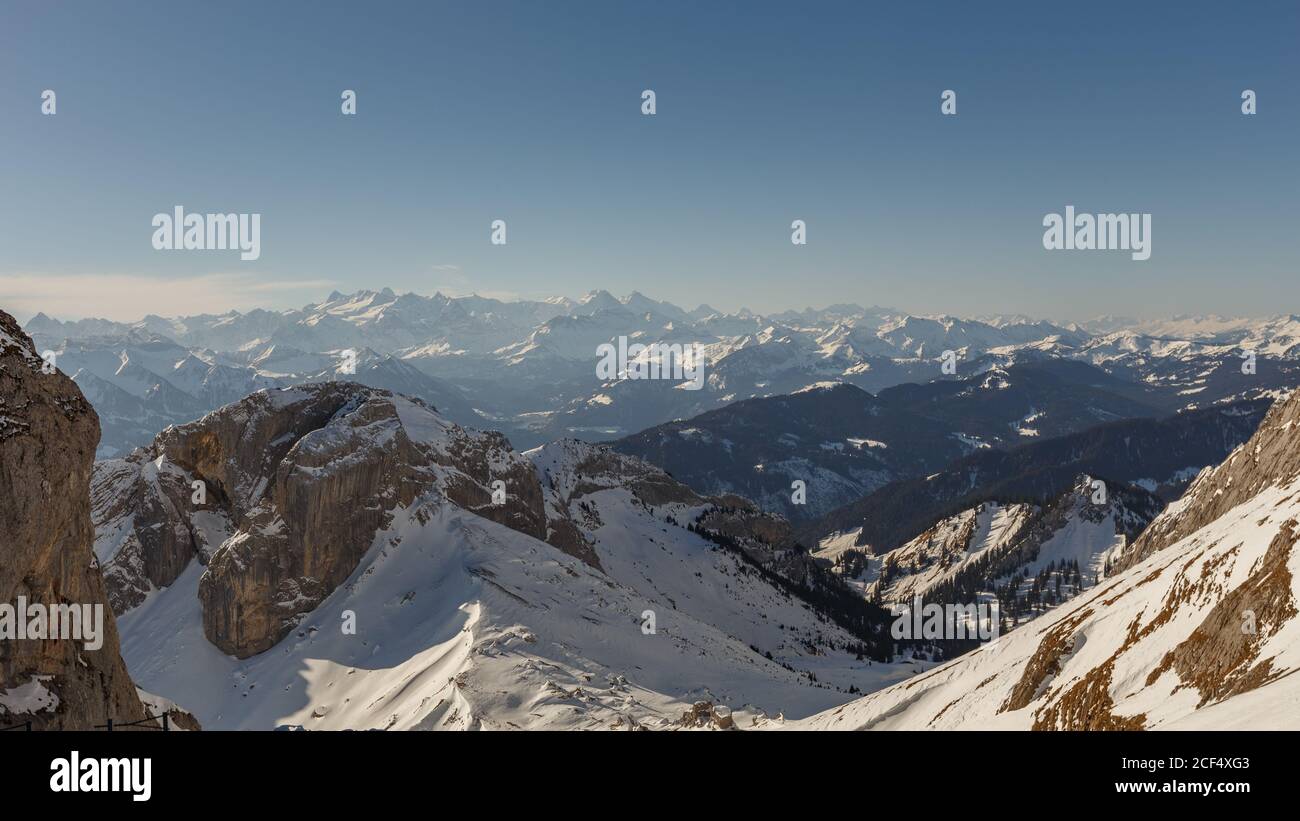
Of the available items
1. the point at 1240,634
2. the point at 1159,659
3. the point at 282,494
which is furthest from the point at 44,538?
the point at 282,494

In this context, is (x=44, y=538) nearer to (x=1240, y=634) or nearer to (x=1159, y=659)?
(x=1240, y=634)

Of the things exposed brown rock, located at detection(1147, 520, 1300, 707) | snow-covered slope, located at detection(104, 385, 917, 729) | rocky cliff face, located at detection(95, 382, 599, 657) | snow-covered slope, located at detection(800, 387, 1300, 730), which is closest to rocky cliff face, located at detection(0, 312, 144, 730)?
snow-covered slope, located at detection(104, 385, 917, 729)

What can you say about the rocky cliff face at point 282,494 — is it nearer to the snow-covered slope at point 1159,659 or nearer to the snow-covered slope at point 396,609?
the snow-covered slope at point 396,609

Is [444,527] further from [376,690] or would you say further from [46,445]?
[46,445]

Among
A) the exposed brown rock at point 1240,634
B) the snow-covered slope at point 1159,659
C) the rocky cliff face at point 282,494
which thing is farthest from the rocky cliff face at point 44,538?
the rocky cliff face at point 282,494
